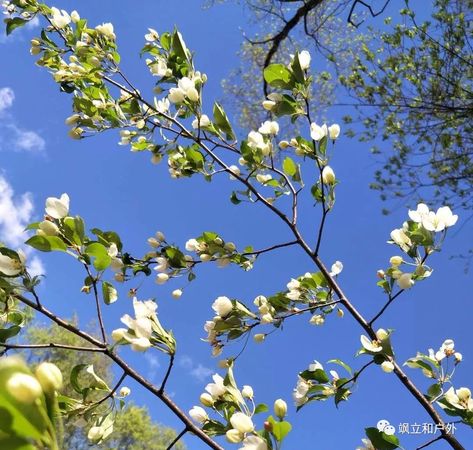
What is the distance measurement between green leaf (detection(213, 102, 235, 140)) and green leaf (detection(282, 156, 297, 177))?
0.16 metres

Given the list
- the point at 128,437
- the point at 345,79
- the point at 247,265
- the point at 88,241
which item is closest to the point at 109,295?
the point at 88,241

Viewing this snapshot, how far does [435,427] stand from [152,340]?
57cm

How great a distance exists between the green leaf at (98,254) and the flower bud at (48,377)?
0.54 metres

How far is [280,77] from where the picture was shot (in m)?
1.16

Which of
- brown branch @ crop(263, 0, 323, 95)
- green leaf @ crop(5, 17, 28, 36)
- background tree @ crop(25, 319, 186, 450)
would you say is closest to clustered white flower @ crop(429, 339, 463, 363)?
green leaf @ crop(5, 17, 28, 36)

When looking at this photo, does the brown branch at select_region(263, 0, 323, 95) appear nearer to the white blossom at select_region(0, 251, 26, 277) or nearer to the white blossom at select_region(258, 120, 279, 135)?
the white blossom at select_region(258, 120, 279, 135)

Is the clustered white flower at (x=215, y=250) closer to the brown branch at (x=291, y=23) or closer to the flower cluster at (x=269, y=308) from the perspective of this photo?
the flower cluster at (x=269, y=308)

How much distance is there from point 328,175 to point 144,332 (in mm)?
586

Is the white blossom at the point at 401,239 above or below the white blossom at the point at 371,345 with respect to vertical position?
above

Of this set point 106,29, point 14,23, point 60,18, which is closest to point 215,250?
point 106,29

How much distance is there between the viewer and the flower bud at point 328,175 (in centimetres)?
115

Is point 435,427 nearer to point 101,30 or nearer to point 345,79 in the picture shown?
point 101,30

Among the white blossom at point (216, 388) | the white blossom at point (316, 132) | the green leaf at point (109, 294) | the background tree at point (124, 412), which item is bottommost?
the white blossom at point (216, 388)

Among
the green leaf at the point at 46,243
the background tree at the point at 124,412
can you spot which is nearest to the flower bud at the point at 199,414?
the green leaf at the point at 46,243
